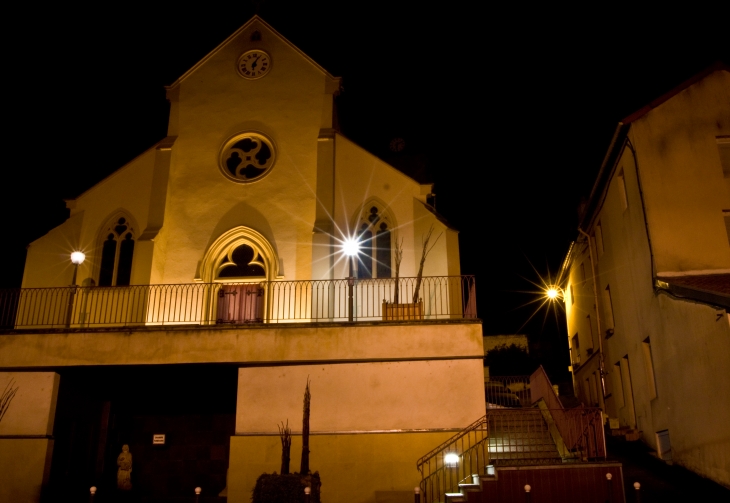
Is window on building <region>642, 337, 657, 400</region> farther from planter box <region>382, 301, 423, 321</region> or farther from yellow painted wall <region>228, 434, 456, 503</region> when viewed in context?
planter box <region>382, 301, 423, 321</region>

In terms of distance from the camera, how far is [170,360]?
600 inches

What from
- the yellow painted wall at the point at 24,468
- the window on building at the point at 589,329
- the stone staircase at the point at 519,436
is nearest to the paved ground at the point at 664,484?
the stone staircase at the point at 519,436

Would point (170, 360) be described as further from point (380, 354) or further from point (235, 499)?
point (380, 354)

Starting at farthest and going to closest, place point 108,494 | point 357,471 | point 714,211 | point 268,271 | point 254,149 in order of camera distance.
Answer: point 254,149
point 268,271
point 108,494
point 714,211
point 357,471

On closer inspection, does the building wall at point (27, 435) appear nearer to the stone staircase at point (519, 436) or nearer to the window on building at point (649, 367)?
the stone staircase at point (519, 436)

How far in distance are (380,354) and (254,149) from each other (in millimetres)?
8632

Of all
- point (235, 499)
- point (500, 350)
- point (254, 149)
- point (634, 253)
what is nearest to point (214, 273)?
point (254, 149)

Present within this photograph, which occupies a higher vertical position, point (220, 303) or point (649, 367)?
point (220, 303)

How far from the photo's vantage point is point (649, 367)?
16359mm

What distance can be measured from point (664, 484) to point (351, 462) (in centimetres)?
612

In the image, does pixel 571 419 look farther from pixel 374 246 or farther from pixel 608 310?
pixel 608 310

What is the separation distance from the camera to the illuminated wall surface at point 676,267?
12.3m

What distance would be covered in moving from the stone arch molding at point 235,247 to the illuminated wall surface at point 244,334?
0.05 meters

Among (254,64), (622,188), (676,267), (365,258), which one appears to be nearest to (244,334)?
(365,258)
